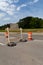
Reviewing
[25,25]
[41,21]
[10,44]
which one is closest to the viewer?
[10,44]

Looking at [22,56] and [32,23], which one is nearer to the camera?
[22,56]

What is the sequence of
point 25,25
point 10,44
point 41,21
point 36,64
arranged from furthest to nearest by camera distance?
1. point 41,21
2. point 25,25
3. point 10,44
4. point 36,64

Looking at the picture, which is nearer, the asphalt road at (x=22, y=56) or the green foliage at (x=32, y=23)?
the asphalt road at (x=22, y=56)

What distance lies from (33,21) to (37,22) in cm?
538

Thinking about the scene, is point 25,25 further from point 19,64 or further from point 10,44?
point 19,64

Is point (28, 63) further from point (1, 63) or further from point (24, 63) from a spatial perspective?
point (1, 63)

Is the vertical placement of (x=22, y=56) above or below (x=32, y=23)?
above

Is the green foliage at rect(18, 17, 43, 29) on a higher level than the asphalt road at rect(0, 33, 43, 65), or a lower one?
lower

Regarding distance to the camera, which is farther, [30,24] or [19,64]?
[30,24]

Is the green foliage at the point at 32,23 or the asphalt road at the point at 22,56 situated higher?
the asphalt road at the point at 22,56

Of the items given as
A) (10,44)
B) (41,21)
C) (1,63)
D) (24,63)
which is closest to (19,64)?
(24,63)

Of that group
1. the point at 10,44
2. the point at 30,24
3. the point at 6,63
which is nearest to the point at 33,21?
the point at 30,24

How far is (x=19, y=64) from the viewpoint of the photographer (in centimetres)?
851

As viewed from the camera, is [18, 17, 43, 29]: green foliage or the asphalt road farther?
[18, 17, 43, 29]: green foliage
